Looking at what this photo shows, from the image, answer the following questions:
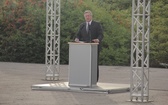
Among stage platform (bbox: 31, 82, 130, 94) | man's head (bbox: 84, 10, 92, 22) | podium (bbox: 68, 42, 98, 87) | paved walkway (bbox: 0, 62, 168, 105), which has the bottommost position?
paved walkway (bbox: 0, 62, 168, 105)

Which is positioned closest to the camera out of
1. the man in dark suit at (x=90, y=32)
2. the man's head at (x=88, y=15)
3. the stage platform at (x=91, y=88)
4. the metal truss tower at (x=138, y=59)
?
the metal truss tower at (x=138, y=59)

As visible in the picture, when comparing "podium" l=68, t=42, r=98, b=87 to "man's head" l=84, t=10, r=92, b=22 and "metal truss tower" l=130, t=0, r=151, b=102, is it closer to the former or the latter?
"man's head" l=84, t=10, r=92, b=22

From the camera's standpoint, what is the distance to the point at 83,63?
18.4 m

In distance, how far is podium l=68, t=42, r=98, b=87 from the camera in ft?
60.1

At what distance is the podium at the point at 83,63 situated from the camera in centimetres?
1831

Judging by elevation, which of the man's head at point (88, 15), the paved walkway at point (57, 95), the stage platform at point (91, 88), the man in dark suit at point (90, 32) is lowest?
the paved walkway at point (57, 95)

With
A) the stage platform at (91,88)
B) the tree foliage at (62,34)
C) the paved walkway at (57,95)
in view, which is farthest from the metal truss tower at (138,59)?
the tree foliage at (62,34)

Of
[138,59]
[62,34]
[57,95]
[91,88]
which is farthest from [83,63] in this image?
[62,34]

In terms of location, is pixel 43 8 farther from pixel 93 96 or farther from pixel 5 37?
pixel 93 96

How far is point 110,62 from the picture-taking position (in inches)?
1411

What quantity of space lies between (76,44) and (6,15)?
1824 cm

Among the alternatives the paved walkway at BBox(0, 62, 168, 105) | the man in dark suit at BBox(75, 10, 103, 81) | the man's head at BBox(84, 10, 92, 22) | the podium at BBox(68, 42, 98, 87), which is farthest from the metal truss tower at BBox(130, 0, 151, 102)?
the man in dark suit at BBox(75, 10, 103, 81)

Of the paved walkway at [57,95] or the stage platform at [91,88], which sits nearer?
the paved walkway at [57,95]

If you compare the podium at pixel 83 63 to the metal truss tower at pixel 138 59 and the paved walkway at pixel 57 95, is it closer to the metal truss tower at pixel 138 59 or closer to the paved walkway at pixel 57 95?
the paved walkway at pixel 57 95
